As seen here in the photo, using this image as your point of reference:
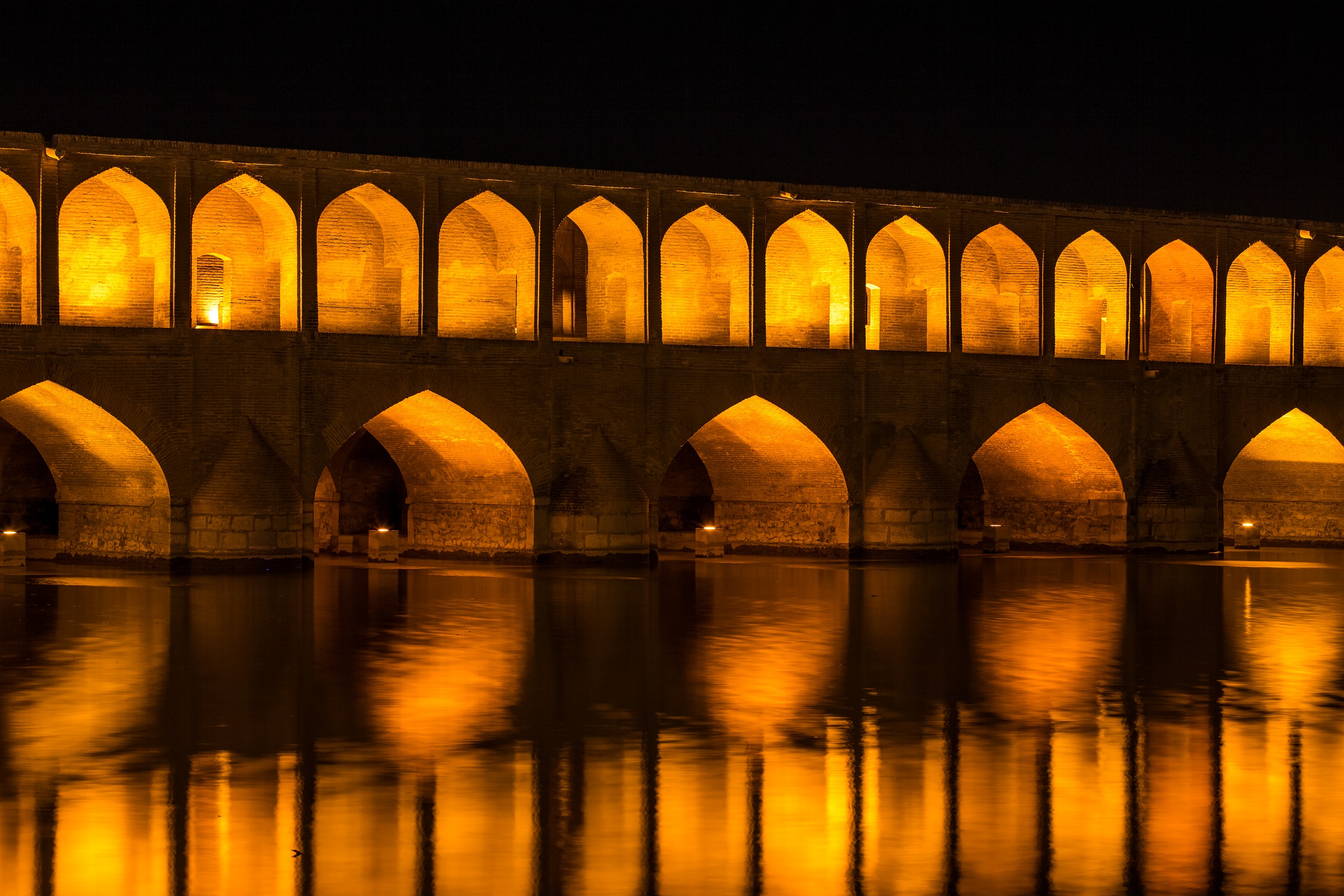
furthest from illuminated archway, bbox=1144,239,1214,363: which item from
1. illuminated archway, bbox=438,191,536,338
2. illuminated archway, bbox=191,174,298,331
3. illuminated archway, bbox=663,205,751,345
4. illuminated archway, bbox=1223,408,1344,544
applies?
illuminated archway, bbox=191,174,298,331

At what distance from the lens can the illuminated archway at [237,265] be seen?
18.7 metres

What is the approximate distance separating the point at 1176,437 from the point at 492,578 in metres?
10.4

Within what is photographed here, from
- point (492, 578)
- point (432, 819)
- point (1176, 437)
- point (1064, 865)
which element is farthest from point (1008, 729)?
point (1176, 437)

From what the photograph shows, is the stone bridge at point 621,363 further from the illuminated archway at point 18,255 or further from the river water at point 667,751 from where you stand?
the river water at point 667,751

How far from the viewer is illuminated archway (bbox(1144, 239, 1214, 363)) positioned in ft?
73.9

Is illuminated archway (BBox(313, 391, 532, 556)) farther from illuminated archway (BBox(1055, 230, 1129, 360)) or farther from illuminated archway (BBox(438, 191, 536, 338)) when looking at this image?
illuminated archway (BBox(1055, 230, 1129, 360))

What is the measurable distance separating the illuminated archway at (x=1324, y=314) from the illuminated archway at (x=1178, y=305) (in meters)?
1.96

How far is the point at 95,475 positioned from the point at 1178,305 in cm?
1472

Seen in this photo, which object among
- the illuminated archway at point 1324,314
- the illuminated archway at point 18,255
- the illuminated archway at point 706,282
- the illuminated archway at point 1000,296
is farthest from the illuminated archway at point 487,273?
the illuminated archway at point 1324,314

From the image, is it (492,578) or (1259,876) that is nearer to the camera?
(1259,876)

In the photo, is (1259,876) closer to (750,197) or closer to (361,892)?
(361,892)

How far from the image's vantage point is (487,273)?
19922 millimetres

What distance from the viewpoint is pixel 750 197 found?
1989 centimetres

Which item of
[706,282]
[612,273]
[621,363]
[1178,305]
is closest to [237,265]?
[612,273]
